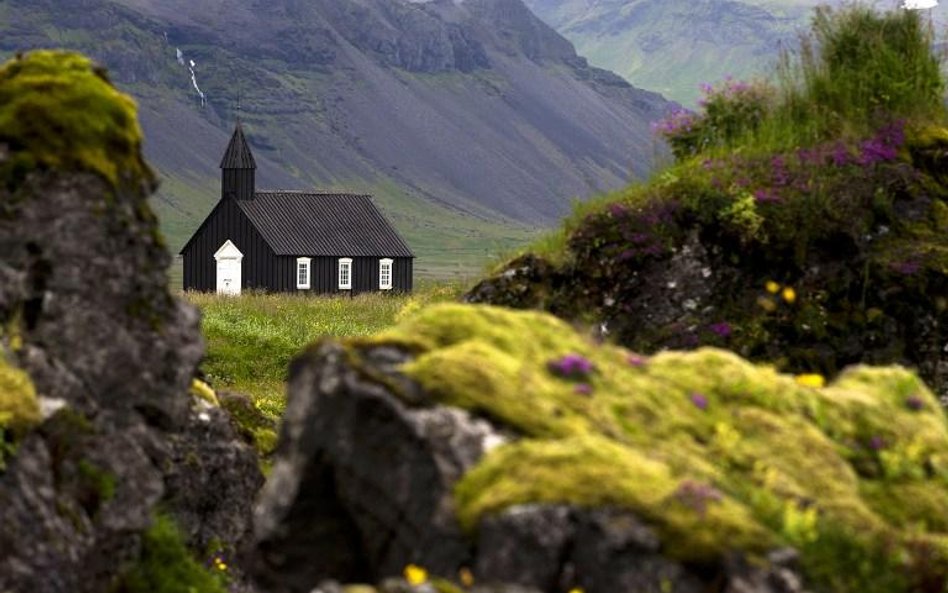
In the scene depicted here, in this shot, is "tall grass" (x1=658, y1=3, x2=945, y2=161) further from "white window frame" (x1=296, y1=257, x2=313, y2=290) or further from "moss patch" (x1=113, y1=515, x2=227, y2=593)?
"white window frame" (x1=296, y1=257, x2=313, y2=290)

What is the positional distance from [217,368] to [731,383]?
41.5 metres

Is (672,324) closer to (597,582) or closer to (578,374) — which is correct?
(578,374)

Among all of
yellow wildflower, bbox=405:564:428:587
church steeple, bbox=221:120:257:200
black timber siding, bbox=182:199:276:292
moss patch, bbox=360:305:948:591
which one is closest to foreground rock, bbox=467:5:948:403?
moss patch, bbox=360:305:948:591

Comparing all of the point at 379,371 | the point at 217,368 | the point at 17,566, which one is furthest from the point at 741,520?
the point at 217,368

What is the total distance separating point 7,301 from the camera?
11.9 meters

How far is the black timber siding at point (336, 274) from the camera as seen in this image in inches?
6125

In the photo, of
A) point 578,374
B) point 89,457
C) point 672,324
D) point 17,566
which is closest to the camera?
point 578,374

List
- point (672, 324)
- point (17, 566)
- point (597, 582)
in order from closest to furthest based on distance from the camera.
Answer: point (597, 582) < point (17, 566) < point (672, 324)

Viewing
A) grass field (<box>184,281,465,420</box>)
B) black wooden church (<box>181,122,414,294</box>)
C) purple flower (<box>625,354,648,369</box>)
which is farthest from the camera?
black wooden church (<box>181,122,414,294</box>)

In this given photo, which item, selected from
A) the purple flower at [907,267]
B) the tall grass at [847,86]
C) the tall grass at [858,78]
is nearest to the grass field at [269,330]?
the tall grass at [847,86]

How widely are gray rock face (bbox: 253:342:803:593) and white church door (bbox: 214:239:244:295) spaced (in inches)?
5833

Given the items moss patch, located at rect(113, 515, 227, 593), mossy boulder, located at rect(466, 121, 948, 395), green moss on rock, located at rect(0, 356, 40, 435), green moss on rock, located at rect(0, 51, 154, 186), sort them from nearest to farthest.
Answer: green moss on rock, located at rect(0, 356, 40, 435)
green moss on rock, located at rect(0, 51, 154, 186)
moss patch, located at rect(113, 515, 227, 593)
mossy boulder, located at rect(466, 121, 948, 395)

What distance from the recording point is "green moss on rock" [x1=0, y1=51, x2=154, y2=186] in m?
12.4

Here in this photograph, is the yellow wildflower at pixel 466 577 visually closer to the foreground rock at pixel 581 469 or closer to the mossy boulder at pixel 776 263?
the foreground rock at pixel 581 469
